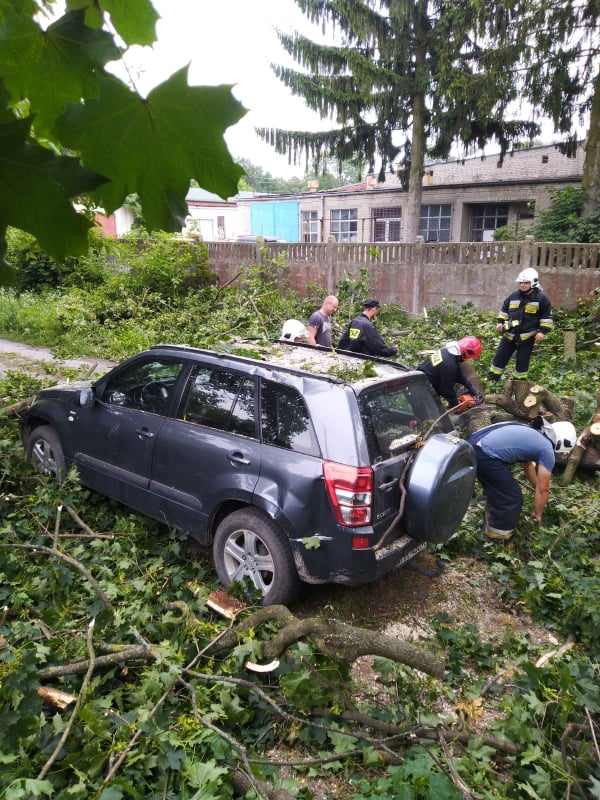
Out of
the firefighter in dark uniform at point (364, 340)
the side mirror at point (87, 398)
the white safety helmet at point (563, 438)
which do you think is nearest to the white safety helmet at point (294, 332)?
the firefighter in dark uniform at point (364, 340)

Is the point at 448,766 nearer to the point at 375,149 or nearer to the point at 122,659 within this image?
the point at 122,659

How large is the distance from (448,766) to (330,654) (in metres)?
0.71

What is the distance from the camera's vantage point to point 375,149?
19.4 meters

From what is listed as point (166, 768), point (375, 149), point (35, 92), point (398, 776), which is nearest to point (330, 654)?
point (398, 776)

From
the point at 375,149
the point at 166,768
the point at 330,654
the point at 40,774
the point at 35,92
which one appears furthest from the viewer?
the point at 375,149

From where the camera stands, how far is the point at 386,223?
26.5 m

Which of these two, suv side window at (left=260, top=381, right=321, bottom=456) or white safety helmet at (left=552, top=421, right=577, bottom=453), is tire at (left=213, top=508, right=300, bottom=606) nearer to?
suv side window at (left=260, top=381, right=321, bottom=456)

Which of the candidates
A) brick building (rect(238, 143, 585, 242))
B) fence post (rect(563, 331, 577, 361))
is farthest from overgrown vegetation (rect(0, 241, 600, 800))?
brick building (rect(238, 143, 585, 242))

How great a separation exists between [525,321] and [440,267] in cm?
442

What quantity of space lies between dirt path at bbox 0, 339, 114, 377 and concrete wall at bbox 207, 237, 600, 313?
4560mm

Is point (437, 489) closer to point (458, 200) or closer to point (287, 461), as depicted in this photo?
point (287, 461)

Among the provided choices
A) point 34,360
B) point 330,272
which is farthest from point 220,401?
point 330,272

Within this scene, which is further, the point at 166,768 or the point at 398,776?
the point at 166,768

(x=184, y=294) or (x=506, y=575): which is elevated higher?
(x=184, y=294)
